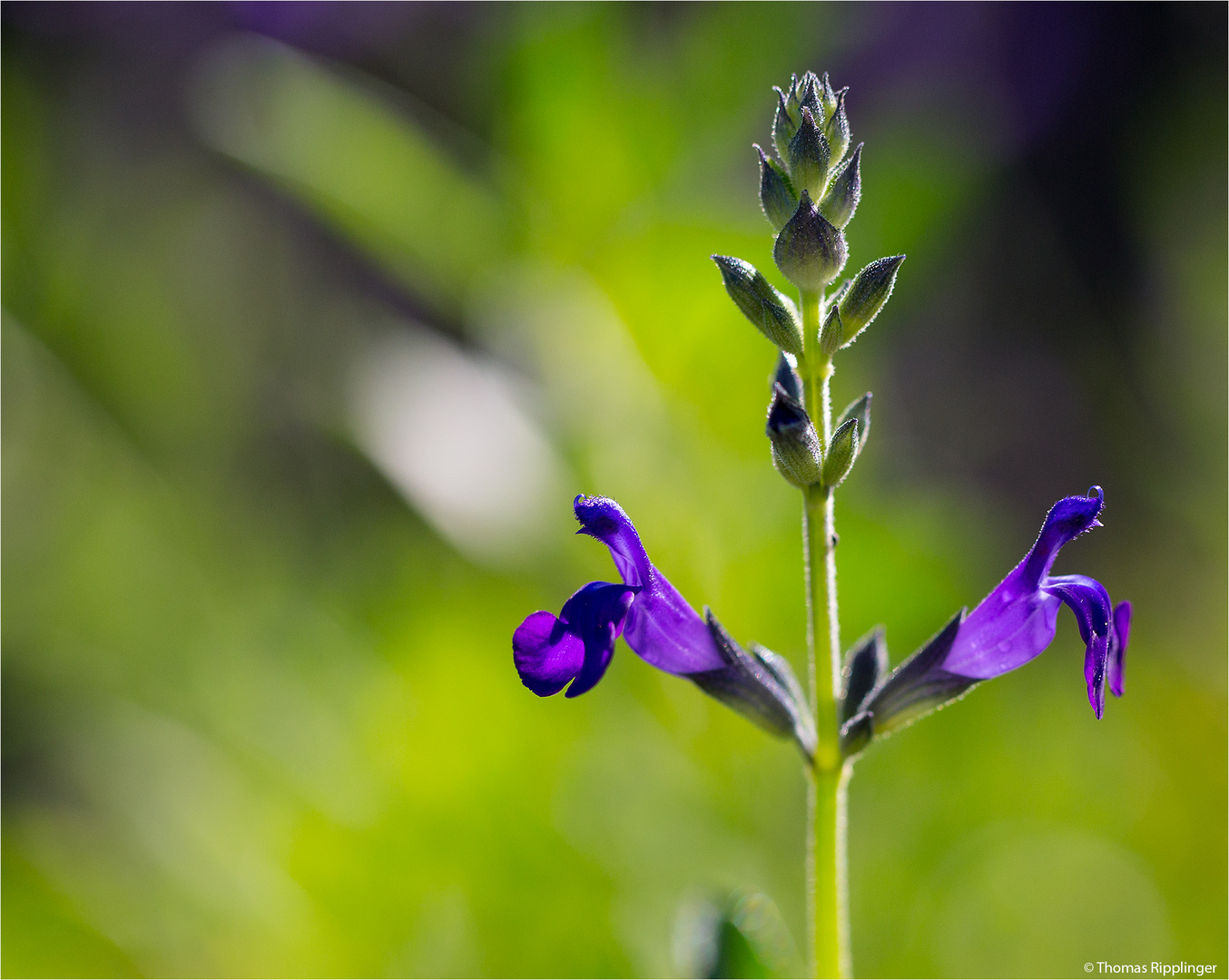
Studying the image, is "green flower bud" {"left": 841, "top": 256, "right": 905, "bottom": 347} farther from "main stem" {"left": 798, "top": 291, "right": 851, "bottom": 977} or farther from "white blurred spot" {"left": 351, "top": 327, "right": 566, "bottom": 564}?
"white blurred spot" {"left": 351, "top": 327, "right": 566, "bottom": 564}

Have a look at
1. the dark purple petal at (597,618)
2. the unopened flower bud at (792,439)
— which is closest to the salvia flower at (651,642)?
the dark purple petal at (597,618)

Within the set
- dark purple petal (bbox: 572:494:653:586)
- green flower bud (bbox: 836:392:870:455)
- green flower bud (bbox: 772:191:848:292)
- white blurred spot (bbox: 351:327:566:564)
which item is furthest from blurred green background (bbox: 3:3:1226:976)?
green flower bud (bbox: 772:191:848:292)

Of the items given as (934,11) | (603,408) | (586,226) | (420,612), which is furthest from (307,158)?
(934,11)

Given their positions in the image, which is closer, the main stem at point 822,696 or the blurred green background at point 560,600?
the main stem at point 822,696

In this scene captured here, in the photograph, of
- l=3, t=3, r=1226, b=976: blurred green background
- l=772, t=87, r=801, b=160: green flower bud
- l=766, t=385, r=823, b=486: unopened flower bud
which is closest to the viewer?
l=766, t=385, r=823, b=486: unopened flower bud

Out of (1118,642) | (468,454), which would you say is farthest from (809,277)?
(468,454)

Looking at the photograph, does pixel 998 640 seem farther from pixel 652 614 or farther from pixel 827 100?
pixel 827 100

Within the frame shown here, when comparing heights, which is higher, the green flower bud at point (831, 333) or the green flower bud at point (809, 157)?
the green flower bud at point (809, 157)

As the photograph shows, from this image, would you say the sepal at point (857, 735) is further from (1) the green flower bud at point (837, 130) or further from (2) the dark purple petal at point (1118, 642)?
(1) the green flower bud at point (837, 130)
